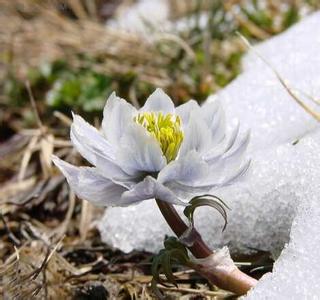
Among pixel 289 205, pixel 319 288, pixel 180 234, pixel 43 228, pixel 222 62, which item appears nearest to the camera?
pixel 319 288

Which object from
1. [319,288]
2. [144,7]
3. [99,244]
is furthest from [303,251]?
[144,7]

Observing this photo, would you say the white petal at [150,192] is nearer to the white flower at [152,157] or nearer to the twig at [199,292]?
the white flower at [152,157]

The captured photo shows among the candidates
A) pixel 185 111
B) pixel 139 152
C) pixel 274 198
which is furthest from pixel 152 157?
pixel 274 198

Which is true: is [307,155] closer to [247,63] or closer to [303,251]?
[303,251]

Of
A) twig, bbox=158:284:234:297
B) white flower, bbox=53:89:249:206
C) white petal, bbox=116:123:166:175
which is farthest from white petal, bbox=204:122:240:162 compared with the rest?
twig, bbox=158:284:234:297

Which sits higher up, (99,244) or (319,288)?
(319,288)

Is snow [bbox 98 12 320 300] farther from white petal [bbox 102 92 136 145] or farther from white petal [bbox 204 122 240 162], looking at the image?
white petal [bbox 102 92 136 145]
